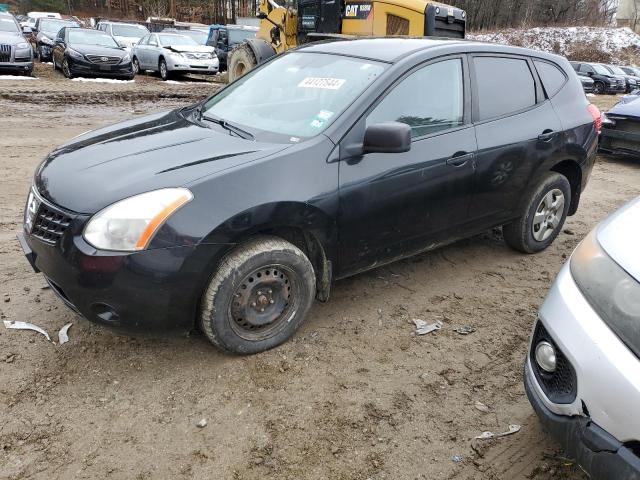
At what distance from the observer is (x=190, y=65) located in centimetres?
1627

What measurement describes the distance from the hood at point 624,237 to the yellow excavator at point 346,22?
733 centimetres

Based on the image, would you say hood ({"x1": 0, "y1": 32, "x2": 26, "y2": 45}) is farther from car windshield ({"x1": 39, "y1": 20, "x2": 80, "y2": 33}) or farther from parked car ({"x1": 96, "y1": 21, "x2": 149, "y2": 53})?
A: parked car ({"x1": 96, "y1": 21, "x2": 149, "y2": 53})

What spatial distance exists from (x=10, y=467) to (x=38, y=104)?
10.4m

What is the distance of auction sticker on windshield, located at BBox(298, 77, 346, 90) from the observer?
3.41 metres

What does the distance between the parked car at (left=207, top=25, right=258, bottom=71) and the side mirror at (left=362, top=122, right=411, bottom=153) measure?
1887 cm

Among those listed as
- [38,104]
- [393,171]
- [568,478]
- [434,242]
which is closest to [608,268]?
[568,478]

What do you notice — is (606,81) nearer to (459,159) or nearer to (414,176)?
(459,159)

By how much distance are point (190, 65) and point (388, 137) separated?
48.4ft

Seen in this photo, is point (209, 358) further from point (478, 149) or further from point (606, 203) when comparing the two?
point (606, 203)

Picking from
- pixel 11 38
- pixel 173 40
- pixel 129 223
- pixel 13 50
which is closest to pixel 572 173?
pixel 129 223

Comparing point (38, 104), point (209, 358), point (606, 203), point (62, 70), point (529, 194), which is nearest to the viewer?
point (209, 358)

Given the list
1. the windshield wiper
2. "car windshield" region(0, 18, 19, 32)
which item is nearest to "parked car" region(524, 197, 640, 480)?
the windshield wiper

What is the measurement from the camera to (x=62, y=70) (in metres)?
15.9

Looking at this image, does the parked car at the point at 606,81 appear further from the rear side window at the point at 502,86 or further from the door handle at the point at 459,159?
the door handle at the point at 459,159
